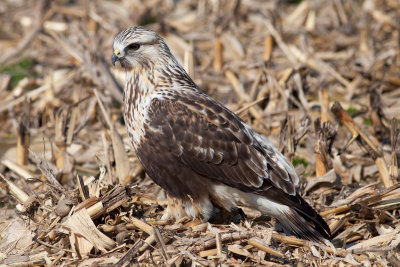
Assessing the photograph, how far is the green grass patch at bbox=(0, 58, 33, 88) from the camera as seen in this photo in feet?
32.9

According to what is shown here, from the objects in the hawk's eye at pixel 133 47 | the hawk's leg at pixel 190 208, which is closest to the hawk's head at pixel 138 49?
the hawk's eye at pixel 133 47

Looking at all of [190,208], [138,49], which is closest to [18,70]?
[138,49]

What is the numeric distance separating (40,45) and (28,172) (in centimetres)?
470

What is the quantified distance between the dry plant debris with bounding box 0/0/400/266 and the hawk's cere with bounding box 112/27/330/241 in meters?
0.19

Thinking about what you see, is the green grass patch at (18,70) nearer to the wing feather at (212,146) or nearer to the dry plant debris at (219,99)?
the dry plant debris at (219,99)

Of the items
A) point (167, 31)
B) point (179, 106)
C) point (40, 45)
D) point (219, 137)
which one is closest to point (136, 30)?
point (179, 106)

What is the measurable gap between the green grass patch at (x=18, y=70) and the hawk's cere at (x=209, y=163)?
199 inches

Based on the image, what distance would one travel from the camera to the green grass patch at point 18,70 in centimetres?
1003

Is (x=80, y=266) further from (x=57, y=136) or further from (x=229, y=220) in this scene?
(x=57, y=136)

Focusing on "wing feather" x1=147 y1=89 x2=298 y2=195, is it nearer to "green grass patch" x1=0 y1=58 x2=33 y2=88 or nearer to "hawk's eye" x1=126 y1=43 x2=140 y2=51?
"hawk's eye" x1=126 y1=43 x2=140 y2=51

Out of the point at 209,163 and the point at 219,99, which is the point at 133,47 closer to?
the point at 209,163

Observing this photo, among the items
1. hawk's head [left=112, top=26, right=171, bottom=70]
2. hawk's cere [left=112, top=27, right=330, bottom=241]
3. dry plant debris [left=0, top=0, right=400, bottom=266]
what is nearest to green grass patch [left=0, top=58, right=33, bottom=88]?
dry plant debris [left=0, top=0, right=400, bottom=266]

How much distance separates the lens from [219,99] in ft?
28.5

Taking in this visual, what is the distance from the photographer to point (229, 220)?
5652mm
